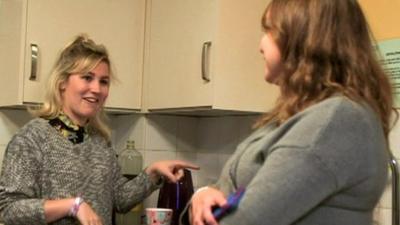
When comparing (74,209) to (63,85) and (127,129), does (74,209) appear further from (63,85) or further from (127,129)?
(127,129)

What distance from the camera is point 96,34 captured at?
2.13m

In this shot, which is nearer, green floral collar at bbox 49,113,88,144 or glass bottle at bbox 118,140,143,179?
green floral collar at bbox 49,113,88,144

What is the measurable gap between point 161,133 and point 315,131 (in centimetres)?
161

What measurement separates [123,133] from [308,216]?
5.43ft

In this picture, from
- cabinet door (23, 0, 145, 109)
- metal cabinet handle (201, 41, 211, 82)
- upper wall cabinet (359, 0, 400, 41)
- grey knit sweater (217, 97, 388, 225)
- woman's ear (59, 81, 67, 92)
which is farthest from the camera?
cabinet door (23, 0, 145, 109)

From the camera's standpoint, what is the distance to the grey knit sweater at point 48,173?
1.56m

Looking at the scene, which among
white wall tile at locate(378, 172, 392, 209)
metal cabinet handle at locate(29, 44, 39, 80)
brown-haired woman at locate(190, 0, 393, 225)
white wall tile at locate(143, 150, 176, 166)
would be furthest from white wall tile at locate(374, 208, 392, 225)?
metal cabinet handle at locate(29, 44, 39, 80)

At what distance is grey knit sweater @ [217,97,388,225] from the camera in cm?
80

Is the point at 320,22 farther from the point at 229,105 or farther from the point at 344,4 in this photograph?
the point at 229,105

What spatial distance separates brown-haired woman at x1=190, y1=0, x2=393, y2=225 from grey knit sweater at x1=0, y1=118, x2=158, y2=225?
767mm

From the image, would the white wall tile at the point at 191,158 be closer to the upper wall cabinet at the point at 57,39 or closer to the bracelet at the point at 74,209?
the upper wall cabinet at the point at 57,39

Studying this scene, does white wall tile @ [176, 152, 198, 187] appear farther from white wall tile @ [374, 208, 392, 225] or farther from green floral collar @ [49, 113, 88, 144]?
white wall tile @ [374, 208, 392, 225]

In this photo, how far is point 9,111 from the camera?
2.21 m

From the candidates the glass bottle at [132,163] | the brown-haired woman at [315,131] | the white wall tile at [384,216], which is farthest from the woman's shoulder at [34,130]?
the white wall tile at [384,216]
